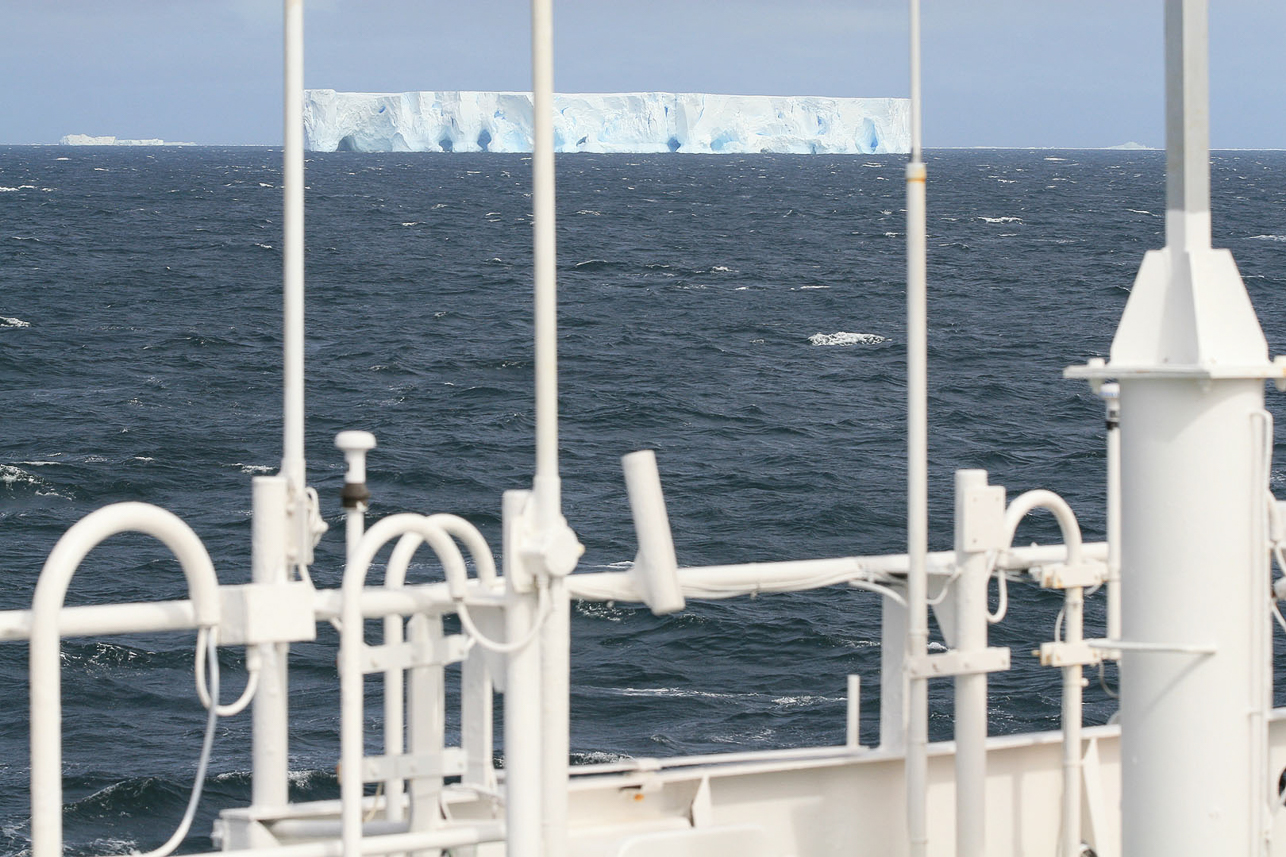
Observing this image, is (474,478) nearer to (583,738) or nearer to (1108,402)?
(583,738)

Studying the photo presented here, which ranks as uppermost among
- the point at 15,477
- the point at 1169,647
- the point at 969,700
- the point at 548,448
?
the point at 548,448

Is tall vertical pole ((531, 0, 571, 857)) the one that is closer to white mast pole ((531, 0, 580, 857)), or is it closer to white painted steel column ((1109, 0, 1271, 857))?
Result: white mast pole ((531, 0, 580, 857))

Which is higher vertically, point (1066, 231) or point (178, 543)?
point (1066, 231)

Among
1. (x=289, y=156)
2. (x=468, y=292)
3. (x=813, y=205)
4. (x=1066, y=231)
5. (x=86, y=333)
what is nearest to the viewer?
(x=289, y=156)

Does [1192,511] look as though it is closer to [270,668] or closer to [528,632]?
[528,632]

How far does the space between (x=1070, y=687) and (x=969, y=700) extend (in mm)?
334

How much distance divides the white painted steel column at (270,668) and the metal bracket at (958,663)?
1.84 meters

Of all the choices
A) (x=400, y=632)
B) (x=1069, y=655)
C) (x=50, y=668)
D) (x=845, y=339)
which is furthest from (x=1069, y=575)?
(x=845, y=339)

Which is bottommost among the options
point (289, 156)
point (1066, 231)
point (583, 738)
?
point (583, 738)

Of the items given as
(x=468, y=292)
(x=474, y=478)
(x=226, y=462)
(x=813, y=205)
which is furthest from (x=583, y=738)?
(x=813, y=205)

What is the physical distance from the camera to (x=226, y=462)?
25.9 m

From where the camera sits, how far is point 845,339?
41156mm

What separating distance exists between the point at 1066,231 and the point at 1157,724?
255 ft

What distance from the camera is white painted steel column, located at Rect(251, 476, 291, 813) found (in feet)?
12.0
